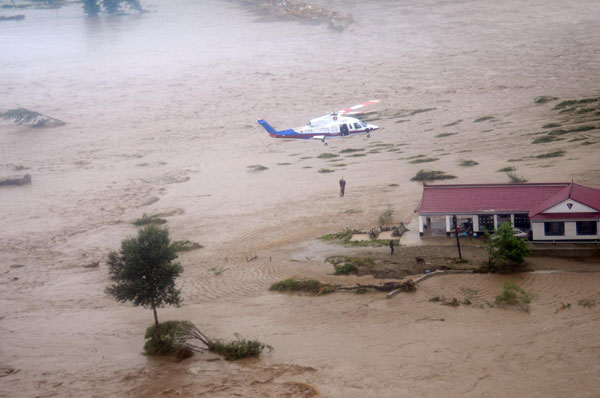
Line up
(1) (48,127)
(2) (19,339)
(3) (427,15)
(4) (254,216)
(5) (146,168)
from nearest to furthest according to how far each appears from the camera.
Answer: (2) (19,339)
(4) (254,216)
(5) (146,168)
(1) (48,127)
(3) (427,15)

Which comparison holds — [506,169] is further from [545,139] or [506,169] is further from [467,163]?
[545,139]

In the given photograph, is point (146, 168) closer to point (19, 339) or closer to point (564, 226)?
point (19, 339)

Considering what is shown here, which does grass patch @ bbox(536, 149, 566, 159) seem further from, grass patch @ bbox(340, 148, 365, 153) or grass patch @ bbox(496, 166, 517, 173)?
grass patch @ bbox(340, 148, 365, 153)

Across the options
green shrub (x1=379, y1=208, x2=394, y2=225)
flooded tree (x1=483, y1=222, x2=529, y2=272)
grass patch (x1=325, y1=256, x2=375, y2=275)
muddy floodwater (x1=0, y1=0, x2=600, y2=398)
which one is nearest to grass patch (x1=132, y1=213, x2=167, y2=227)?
muddy floodwater (x1=0, y1=0, x2=600, y2=398)

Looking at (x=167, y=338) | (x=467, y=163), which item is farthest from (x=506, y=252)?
(x=467, y=163)

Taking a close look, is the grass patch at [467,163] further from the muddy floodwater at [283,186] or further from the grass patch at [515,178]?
the grass patch at [515,178]

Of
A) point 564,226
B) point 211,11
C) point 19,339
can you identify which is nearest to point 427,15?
point 211,11
